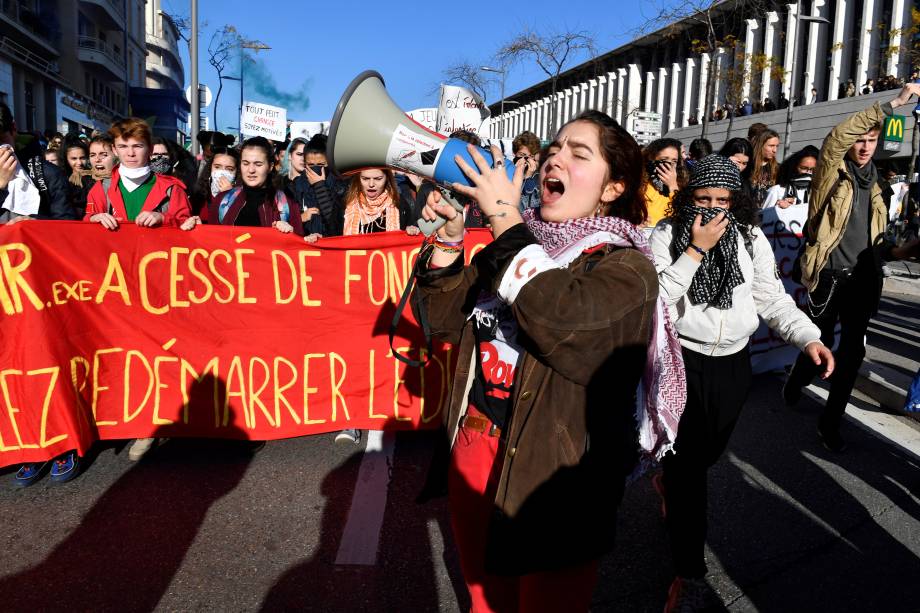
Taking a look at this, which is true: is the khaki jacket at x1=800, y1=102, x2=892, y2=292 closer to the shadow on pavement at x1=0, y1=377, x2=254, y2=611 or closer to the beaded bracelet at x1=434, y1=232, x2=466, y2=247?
the beaded bracelet at x1=434, y1=232, x2=466, y2=247

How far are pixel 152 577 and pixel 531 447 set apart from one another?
5.79 ft

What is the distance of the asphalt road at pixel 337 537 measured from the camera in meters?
2.48

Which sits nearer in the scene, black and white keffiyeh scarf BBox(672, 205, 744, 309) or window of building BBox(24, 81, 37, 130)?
black and white keffiyeh scarf BBox(672, 205, 744, 309)

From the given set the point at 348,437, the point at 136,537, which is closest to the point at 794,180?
the point at 348,437

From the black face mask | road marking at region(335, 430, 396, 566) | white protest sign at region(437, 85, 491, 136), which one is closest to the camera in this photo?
road marking at region(335, 430, 396, 566)

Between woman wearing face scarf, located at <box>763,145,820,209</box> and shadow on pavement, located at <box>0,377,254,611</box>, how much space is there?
4087 millimetres

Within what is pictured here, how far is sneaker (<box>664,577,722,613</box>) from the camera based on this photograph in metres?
2.43

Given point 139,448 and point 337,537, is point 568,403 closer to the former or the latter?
point 337,537

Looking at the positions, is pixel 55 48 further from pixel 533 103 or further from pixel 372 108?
pixel 372 108

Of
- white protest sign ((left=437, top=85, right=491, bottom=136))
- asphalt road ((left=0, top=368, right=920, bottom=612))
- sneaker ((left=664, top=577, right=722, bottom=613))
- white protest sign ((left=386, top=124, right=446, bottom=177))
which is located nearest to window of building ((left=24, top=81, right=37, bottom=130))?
white protest sign ((left=437, top=85, right=491, bottom=136))

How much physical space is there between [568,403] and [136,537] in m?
2.13

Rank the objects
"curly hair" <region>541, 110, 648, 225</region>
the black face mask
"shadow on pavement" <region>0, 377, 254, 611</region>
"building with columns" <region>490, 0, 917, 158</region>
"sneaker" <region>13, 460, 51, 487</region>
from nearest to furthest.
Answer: "curly hair" <region>541, 110, 648, 225</region>, "shadow on pavement" <region>0, 377, 254, 611</region>, "sneaker" <region>13, 460, 51, 487</region>, the black face mask, "building with columns" <region>490, 0, 917, 158</region>

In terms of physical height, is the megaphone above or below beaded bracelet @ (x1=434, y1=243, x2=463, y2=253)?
above

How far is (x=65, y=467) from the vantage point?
337cm
